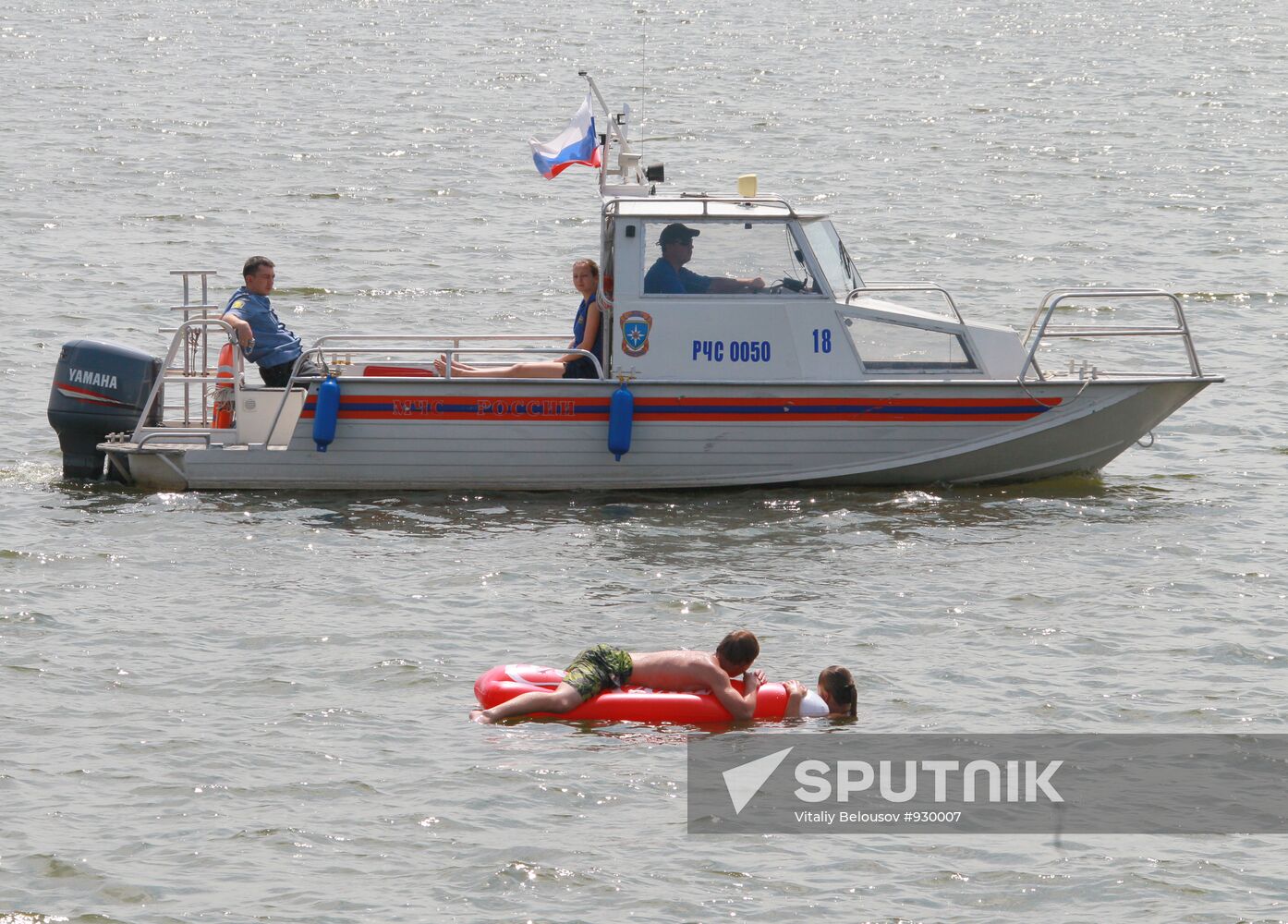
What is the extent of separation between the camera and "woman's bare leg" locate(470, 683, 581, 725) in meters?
10.6

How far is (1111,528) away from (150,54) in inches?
1399

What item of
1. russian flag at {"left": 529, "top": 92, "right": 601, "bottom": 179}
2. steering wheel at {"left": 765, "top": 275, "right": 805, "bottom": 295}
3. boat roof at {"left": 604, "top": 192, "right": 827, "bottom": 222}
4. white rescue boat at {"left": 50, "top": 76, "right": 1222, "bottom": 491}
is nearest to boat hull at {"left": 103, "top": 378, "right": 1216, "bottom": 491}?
white rescue boat at {"left": 50, "top": 76, "right": 1222, "bottom": 491}

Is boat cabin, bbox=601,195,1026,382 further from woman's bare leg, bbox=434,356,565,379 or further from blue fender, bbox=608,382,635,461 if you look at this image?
woman's bare leg, bbox=434,356,565,379

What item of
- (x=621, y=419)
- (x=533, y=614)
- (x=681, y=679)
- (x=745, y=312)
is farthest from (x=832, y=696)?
(x=745, y=312)

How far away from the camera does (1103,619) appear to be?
1257cm

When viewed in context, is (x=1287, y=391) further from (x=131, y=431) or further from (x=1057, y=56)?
(x=1057, y=56)

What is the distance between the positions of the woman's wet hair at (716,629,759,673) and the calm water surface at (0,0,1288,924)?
54cm

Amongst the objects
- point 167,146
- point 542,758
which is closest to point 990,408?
point 542,758

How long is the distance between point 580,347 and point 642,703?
464 centimetres

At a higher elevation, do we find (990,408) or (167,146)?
(167,146)

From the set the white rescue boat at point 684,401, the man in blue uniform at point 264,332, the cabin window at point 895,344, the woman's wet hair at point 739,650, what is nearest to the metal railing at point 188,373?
the white rescue boat at point 684,401

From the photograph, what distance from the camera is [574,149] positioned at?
49.6ft

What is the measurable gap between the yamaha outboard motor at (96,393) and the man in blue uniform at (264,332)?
2.75 ft

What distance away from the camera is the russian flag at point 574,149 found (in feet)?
49.3
